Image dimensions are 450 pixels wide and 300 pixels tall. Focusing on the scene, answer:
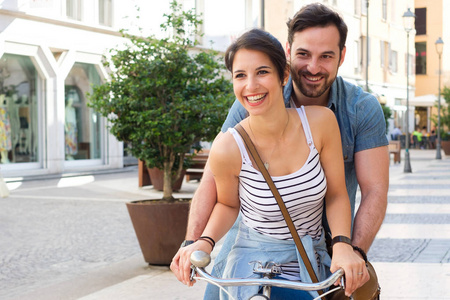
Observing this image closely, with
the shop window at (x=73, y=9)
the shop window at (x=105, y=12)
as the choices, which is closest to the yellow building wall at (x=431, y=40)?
the shop window at (x=105, y=12)

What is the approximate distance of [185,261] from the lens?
227 centimetres

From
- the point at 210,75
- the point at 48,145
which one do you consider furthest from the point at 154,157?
the point at 48,145

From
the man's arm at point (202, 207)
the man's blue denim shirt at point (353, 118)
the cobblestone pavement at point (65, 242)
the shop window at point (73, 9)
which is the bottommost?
the cobblestone pavement at point (65, 242)

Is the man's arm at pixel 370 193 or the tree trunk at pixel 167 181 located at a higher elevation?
the man's arm at pixel 370 193

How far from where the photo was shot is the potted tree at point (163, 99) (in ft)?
25.5

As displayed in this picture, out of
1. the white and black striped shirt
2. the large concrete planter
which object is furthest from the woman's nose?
the large concrete planter

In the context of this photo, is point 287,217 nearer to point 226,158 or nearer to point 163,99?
point 226,158

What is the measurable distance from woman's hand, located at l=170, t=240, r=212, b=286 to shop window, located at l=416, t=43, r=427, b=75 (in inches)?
2060

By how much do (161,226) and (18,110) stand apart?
50.2 feet

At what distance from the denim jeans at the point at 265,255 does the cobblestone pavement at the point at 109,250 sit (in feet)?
11.6

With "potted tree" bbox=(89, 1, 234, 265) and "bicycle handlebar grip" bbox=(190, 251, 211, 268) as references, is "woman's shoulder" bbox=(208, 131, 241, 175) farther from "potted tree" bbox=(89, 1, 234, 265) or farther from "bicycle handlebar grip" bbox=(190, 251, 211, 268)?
"potted tree" bbox=(89, 1, 234, 265)

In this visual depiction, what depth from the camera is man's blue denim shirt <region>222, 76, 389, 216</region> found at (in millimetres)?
2715

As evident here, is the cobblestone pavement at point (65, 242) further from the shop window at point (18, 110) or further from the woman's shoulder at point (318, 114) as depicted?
the shop window at point (18, 110)

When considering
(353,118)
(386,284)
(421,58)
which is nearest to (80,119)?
(386,284)
